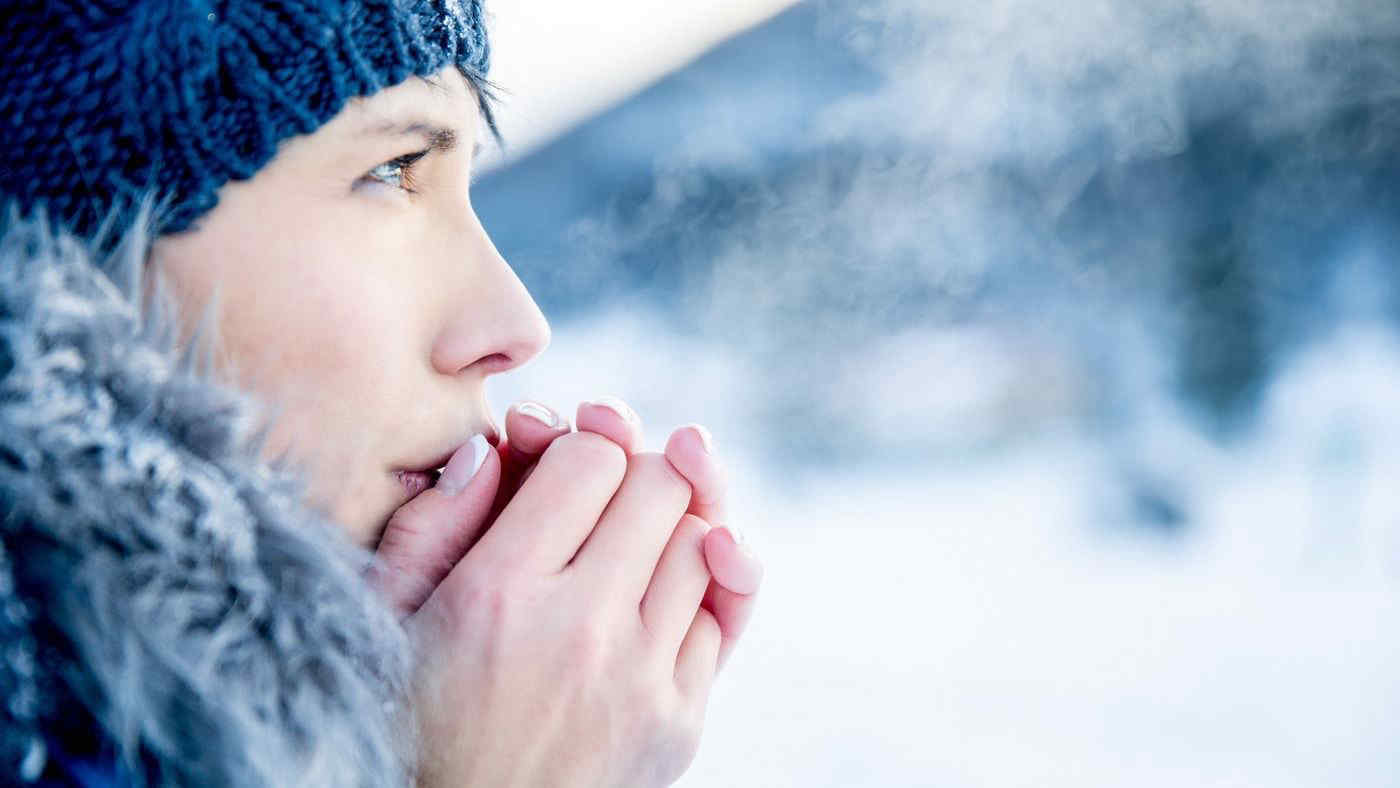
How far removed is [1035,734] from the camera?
146cm

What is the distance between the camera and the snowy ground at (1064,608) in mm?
1419

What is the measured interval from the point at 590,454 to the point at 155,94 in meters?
0.34

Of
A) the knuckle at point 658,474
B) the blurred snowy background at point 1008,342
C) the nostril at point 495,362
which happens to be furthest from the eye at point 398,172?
the blurred snowy background at point 1008,342

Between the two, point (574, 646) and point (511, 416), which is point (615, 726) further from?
point (511, 416)

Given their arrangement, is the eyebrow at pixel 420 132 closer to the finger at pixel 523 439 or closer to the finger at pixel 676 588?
the finger at pixel 523 439

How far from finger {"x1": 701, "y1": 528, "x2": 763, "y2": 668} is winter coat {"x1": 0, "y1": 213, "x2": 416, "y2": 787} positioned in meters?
0.27

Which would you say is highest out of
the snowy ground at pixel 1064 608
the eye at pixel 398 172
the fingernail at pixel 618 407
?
the eye at pixel 398 172

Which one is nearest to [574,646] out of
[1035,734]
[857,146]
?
[1035,734]

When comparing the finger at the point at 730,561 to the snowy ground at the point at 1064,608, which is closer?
the finger at the point at 730,561

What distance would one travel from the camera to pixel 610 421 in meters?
0.72

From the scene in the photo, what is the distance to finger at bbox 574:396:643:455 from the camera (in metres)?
0.72

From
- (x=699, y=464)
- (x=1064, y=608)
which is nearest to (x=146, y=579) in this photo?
(x=699, y=464)

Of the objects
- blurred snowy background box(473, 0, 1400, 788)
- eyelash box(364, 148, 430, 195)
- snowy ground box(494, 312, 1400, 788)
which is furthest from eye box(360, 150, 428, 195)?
snowy ground box(494, 312, 1400, 788)

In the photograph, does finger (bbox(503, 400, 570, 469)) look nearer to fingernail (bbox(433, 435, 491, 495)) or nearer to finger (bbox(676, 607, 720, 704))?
fingernail (bbox(433, 435, 491, 495))
